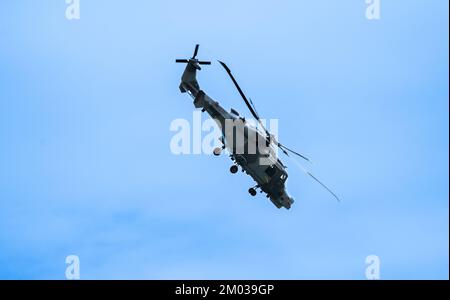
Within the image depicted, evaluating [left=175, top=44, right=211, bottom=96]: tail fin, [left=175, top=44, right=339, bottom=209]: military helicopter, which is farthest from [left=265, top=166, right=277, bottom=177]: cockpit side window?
[left=175, top=44, right=211, bottom=96]: tail fin

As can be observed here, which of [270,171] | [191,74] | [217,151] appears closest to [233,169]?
[217,151]

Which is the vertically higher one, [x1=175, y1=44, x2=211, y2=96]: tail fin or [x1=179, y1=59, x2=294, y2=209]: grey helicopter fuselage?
[x1=175, y1=44, x2=211, y2=96]: tail fin

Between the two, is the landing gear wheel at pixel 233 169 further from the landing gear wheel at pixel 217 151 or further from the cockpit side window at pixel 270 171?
the cockpit side window at pixel 270 171

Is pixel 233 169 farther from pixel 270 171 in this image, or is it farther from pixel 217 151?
pixel 270 171

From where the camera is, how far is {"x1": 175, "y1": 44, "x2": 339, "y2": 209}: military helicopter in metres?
80.5

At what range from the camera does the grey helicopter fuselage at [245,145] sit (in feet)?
264

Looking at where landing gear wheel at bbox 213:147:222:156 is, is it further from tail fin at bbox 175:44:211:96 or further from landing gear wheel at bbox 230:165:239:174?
tail fin at bbox 175:44:211:96

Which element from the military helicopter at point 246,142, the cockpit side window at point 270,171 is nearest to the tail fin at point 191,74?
the military helicopter at point 246,142

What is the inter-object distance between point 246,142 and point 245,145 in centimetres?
33
